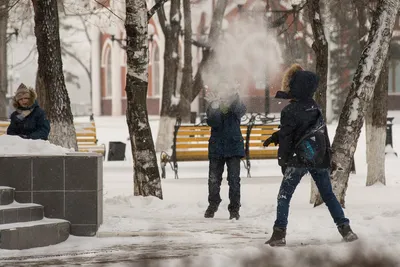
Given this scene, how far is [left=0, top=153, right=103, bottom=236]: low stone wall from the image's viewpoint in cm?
1069

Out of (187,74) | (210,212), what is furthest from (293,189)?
(187,74)

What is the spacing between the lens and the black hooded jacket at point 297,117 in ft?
32.3

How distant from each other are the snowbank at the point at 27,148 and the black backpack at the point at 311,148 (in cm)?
254

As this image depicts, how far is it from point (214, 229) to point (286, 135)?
1.79 m

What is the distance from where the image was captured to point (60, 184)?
10.7 meters

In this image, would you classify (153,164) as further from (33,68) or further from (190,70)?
(33,68)

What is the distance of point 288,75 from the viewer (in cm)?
1007

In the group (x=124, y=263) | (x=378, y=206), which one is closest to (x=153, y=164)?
(x=378, y=206)

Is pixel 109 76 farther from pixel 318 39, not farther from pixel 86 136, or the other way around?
pixel 318 39

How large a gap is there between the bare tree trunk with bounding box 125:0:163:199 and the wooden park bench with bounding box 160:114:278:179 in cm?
473

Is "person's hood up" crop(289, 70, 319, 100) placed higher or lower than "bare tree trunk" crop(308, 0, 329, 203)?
lower

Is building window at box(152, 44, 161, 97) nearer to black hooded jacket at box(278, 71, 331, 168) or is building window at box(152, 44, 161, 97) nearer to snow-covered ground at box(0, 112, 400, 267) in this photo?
snow-covered ground at box(0, 112, 400, 267)

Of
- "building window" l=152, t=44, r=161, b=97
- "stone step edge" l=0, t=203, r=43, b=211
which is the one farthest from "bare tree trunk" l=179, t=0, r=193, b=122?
"building window" l=152, t=44, r=161, b=97

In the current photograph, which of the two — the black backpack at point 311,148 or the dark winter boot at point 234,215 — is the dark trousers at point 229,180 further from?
the black backpack at point 311,148
